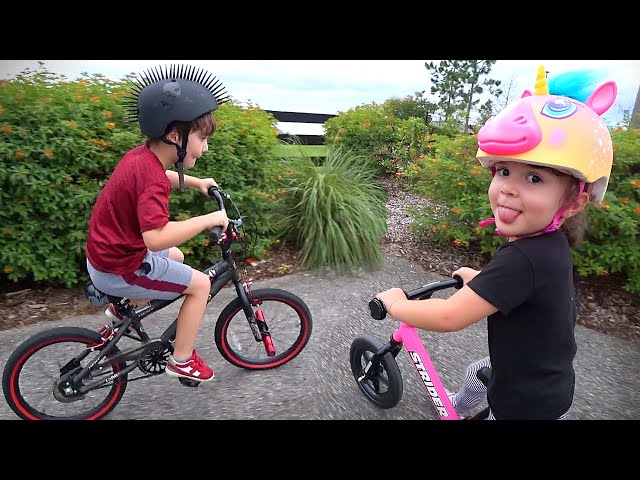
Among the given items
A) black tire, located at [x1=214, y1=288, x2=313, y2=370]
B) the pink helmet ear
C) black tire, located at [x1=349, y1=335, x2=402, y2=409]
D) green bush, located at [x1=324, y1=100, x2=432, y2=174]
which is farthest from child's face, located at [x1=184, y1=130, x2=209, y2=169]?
green bush, located at [x1=324, y1=100, x2=432, y2=174]

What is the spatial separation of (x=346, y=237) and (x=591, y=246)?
234cm

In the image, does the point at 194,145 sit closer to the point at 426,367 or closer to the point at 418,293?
the point at 418,293

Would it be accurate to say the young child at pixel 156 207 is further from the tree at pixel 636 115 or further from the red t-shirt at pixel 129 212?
the tree at pixel 636 115

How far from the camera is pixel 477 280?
146cm

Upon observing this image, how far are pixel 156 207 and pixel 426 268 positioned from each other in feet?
11.4

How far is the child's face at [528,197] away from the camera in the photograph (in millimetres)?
1428

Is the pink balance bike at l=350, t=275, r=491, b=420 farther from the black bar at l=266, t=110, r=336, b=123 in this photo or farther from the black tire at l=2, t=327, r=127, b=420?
the black bar at l=266, t=110, r=336, b=123

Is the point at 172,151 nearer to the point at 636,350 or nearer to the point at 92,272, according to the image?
the point at 92,272

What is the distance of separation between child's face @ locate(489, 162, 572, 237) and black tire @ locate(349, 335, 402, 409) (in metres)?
1.10

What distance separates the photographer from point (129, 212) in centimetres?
203

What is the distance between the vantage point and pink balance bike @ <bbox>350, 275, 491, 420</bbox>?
6.42ft

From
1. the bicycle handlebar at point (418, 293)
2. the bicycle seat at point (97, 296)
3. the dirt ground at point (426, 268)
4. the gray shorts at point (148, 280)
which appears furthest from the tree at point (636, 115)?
the bicycle seat at point (97, 296)

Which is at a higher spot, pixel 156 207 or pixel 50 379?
pixel 156 207

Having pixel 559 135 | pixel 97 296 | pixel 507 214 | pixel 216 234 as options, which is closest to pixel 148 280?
pixel 97 296
